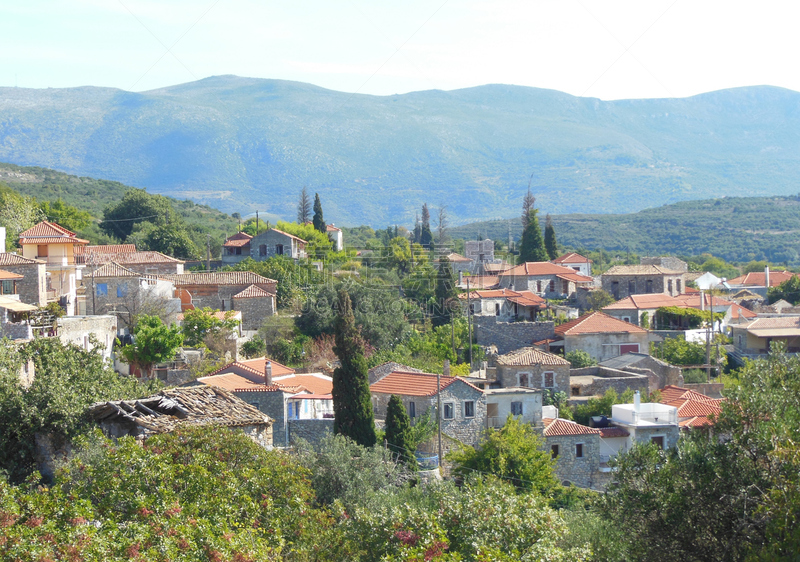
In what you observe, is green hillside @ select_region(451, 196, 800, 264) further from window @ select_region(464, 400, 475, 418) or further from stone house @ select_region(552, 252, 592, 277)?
window @ select_region(464, 400, 475, 418)

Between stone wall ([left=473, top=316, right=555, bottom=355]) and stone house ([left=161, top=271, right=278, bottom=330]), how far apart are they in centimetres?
1062

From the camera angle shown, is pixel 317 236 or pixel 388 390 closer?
pixel 388 390

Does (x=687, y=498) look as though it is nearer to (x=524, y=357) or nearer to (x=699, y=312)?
(x=524, y=357)

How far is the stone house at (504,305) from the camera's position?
49.6 meters

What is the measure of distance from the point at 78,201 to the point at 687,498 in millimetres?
94237

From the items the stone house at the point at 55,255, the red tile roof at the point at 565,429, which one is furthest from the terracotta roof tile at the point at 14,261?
the red tile roof at the point at 565,429

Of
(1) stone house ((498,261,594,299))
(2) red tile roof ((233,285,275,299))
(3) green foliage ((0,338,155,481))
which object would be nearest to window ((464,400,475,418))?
(3) green foliage ((0,338,155,481))

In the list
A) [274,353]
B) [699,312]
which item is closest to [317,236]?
[274,353]

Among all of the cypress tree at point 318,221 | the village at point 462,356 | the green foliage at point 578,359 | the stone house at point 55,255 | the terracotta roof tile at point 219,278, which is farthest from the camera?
the cypress tree at point 318,221

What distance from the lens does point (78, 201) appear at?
98375 millimetres

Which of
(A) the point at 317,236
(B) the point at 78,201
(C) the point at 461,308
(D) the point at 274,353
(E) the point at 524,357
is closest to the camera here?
(E) the point at 524,357

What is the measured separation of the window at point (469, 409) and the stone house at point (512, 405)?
72cm

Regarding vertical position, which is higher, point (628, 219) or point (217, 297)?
point (628, 219)

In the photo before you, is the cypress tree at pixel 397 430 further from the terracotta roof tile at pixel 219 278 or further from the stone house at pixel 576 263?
the stone house at pixel 576 263
